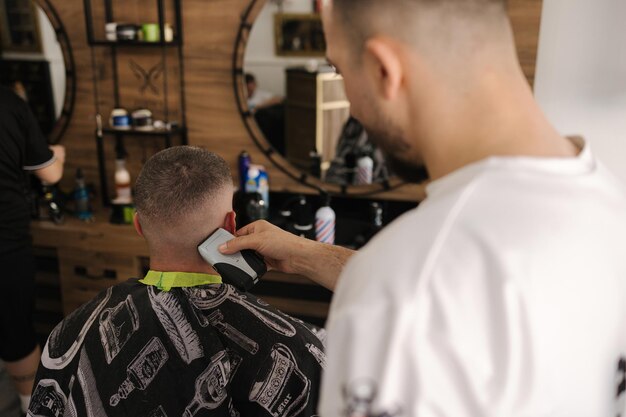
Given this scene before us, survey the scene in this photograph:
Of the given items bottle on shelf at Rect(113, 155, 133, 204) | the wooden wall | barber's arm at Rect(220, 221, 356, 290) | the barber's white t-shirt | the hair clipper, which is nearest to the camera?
the barber's white t-shirt

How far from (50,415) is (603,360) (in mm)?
1472

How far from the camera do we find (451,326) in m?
0.64

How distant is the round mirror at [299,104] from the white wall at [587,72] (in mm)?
810

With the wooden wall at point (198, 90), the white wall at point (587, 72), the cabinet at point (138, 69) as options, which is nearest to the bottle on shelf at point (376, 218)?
the wooden wall at point (198, 90)

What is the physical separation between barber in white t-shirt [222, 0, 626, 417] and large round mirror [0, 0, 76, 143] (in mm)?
2798

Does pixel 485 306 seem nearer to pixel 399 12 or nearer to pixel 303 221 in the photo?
pixel 399 12

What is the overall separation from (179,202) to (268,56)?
57.5 inches

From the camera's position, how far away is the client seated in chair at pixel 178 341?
1.60m

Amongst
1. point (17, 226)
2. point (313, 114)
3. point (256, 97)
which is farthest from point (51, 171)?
point (313, 114)

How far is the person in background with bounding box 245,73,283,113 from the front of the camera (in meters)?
2.93

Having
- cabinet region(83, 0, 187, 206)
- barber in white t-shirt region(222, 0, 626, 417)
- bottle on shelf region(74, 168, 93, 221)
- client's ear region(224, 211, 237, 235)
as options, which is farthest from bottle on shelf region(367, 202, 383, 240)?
barber in white t-shirt region(222, 0, 626, 417)

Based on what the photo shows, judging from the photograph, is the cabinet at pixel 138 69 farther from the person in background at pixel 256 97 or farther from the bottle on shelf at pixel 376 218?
the bottle on shelf at pixel 376 218

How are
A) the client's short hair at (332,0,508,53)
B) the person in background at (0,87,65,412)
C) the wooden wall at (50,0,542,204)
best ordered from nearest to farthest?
the client's short hair at (332,0,508,53), the person in background at (0,87,65,412), the wooden wall at (50,0,542,204)

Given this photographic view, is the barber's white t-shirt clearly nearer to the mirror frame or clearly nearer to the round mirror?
the round mirror
